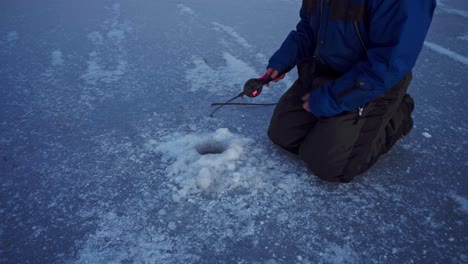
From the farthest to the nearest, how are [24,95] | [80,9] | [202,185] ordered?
1. [80,9]
2. [24,95]
3. [202,185]

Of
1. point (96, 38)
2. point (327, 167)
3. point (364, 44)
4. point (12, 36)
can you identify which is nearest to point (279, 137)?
point (327, 167)

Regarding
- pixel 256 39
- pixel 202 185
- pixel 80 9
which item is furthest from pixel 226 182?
pixel 80 9

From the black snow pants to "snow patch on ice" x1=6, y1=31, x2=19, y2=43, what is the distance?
2.88 meters

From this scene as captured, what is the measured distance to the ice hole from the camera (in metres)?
2.04

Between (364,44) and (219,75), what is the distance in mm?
→ 1458

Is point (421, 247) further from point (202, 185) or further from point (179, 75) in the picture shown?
point (179, 75)

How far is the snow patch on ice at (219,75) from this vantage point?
273 cm

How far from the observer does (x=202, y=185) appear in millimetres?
1736

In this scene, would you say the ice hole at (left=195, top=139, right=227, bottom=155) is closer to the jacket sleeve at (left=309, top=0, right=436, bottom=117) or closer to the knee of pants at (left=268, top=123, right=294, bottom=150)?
the knee of pants at (left=268, top=123, right=294, bottom=150)

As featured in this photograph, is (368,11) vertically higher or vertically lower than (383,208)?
higher

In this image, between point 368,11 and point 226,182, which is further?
point 226,182

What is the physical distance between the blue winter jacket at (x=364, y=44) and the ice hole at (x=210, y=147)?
0.61m

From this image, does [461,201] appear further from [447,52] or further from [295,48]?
[447,52]

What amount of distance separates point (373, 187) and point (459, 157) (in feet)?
2.20
